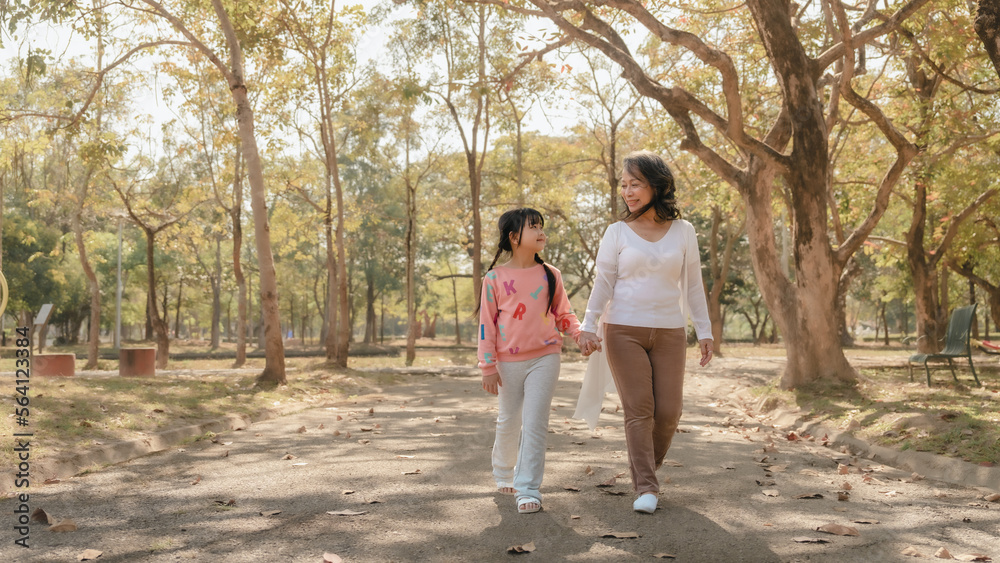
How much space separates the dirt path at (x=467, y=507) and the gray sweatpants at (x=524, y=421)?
0.65ft

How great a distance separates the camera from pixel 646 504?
458 cm

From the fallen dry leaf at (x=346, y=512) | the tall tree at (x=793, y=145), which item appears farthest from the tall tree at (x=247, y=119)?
the fallen dry leaf at (x=346, y=512)

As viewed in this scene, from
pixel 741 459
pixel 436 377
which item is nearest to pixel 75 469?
pixel 741 459

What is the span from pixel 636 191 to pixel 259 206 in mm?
10127

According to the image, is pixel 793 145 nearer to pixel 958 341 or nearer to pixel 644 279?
pixel 958 341

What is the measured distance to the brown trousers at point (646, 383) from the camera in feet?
15.4

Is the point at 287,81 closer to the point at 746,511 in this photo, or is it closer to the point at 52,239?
the point at 746,511

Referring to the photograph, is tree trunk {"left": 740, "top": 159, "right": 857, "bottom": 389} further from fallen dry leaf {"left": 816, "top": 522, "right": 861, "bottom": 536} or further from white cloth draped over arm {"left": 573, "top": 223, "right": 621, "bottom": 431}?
fallen dry leaf {"left": 816, "top": 522, "right": 861, "bottom": 536}

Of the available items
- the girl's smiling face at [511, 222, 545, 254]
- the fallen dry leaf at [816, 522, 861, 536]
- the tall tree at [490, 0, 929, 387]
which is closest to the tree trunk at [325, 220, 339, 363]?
the tall tree at [490, 0, 929, 387]

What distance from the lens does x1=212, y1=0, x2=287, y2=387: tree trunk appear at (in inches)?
527

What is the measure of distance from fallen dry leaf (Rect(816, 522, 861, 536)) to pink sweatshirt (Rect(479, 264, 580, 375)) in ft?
5.73

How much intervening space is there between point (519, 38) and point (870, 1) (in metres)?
5.29

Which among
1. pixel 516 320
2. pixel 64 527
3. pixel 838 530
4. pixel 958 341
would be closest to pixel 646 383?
pixel 516 320

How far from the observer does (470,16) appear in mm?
23312
